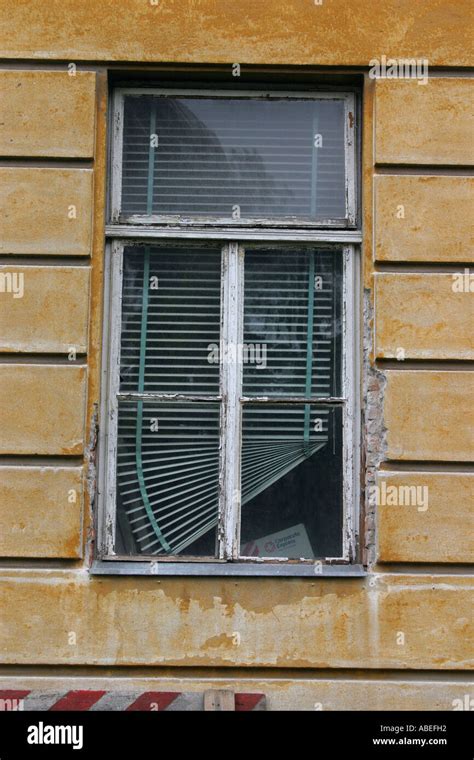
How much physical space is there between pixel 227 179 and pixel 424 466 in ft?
Answer: 5.43

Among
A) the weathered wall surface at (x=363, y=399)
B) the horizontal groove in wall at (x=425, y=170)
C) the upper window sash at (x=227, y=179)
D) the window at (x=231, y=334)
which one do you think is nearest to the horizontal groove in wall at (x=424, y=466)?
the weathered wall surface at (x=363, y=399)

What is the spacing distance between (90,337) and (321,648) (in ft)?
5.68

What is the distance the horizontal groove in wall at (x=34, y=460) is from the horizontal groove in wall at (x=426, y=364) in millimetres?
1451

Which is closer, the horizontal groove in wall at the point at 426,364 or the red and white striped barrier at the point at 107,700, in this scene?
the red and white striped barrier at the point at 107,700

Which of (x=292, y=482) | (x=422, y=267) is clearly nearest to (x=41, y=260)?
(x=292, y=482)

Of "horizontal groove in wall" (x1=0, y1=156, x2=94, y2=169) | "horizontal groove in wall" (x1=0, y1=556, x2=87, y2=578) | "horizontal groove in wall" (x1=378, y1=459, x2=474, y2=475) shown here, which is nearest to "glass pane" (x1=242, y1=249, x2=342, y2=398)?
"horizontal groove in wall" (x1=378, y1=459, x2=474, y2=475)

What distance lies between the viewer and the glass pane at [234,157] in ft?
16.3

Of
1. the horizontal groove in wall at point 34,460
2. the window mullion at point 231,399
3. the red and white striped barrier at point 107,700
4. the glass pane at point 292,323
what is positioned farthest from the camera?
the glass pane at point 292,323

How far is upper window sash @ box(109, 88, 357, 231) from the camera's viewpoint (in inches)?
193

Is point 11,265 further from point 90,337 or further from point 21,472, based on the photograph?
point 21,472

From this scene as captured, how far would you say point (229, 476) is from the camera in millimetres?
4789

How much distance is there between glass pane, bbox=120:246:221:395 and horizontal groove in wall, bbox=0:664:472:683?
125 centimetres

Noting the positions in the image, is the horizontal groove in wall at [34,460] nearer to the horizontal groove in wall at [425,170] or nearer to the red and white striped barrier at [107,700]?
the red and white striped barrier at [107,700]
